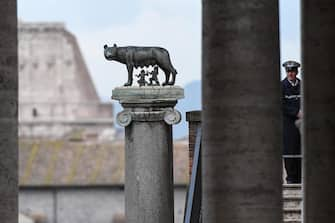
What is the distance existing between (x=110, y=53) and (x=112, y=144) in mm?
79341

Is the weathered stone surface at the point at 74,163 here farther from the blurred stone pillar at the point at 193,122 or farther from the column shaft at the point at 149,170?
the blurred stone pillar at the point at 193,122

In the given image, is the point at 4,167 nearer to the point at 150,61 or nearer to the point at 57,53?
the point at 150,61

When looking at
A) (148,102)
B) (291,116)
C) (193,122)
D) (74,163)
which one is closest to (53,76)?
(74,163)

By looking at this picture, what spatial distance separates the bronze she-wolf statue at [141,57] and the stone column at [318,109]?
5.71 m

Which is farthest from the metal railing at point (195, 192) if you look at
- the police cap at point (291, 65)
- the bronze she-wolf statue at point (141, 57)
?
the police cap at point (291, 65)

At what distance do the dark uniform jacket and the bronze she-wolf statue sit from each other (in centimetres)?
183

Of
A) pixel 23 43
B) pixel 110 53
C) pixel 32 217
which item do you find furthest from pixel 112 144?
pixel 110 53

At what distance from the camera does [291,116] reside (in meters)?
17.6

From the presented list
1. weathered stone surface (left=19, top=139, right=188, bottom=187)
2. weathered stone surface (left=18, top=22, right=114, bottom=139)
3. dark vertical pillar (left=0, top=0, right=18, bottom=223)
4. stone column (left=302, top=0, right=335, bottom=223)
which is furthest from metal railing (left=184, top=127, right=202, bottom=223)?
weathered stone surface (left=18, top=22, right=114, bottom=139)

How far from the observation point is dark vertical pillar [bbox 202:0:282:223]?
12148 millimetres

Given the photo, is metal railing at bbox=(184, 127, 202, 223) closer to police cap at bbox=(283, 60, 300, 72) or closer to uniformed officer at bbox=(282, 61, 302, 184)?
uniformed officer at bbox=(282, 61, 302, 184)

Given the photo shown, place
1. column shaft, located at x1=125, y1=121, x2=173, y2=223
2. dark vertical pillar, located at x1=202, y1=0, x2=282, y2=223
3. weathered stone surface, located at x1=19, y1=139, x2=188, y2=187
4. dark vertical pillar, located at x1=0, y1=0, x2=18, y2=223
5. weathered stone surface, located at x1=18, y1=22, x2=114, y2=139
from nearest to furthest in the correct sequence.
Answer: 1. dark vertical pillar, located at x1=202, y1=0, x2=282, y2=223
2. dark vertical pillar, located at x1=0, y1=0, x2=18, y2=223
3. column shaft, located at x1=125, y1=121, x2=173, y2=223
4. weathered stone surface, located at x1=19, y1=139, x2=188, y2=187
5. weathered stone surface, located at x1=18, y1=22, x2=114, y2=139

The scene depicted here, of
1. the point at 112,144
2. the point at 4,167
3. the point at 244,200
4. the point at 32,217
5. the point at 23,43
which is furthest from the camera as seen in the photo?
the point at 23,43

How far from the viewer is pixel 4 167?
514 inches
